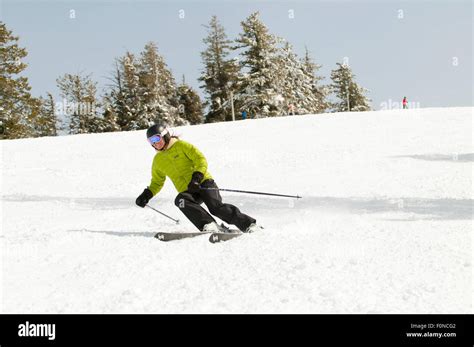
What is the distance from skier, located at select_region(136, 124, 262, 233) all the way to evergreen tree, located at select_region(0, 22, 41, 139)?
Answer: 34253mm

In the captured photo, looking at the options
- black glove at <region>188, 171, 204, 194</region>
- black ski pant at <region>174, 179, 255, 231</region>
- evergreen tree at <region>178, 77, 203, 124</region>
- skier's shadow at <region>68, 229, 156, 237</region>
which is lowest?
skier's shadow at <region>68, 229, 156, 237</region>

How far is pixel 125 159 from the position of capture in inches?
584

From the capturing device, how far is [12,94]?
35.6 metres

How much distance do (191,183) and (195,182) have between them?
53 mm

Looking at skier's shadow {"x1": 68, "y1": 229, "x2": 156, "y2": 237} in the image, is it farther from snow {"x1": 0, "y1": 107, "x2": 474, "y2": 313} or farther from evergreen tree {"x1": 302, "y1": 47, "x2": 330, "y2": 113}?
evergreen tree {"x1": 302, "y1": 47, "x2": 330, "y2": 113}

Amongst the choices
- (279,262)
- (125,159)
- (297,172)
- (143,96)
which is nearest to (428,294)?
(279,262)

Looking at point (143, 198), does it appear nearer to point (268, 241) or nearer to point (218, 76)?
point (268, 241)

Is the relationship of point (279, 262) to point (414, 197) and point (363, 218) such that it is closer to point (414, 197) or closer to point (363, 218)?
point (363, 218)

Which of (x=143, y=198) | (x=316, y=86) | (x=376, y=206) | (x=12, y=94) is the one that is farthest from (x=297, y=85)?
(x=143, y=198)

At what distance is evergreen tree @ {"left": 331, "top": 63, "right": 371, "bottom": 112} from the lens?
55.3m

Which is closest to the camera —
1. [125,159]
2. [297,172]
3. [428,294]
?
[428,294]

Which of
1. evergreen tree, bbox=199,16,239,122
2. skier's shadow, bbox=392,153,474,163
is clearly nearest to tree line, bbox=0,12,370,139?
evergreen tree, bbox=199,16,239,122
